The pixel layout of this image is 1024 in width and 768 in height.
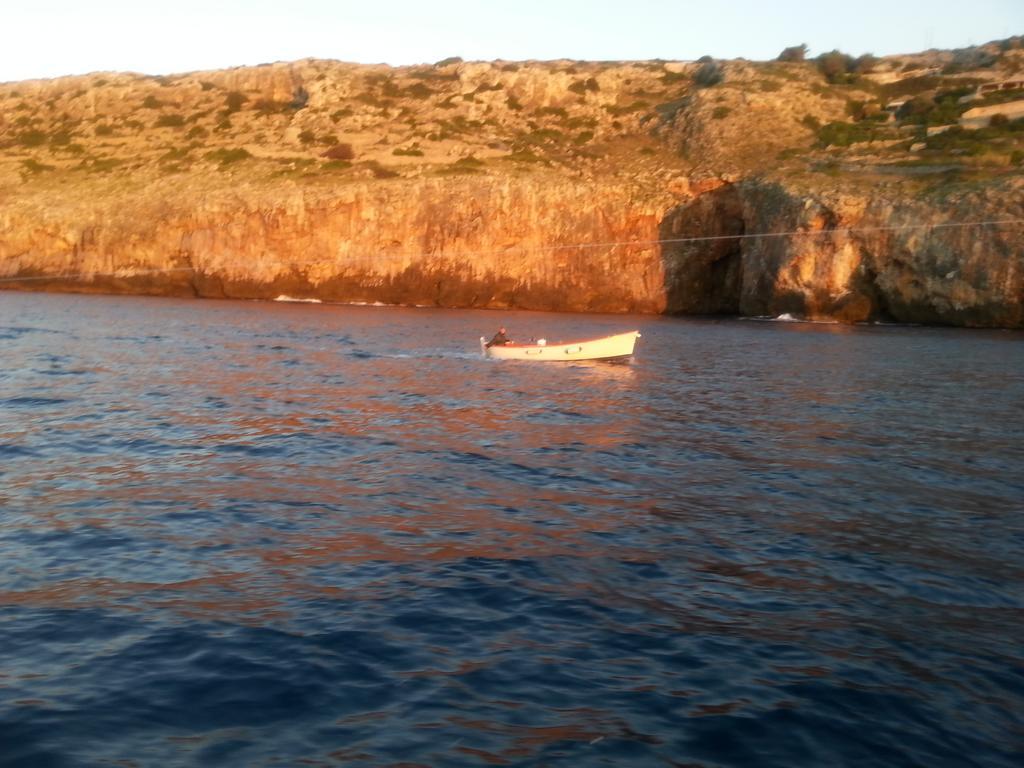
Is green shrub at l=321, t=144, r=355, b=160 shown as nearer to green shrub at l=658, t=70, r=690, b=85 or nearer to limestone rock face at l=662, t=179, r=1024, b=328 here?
limestone rock face at l=662, t=179, r=1024, b=328

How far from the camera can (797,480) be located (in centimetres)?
1853

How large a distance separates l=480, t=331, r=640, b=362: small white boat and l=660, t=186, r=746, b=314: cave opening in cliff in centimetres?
3552

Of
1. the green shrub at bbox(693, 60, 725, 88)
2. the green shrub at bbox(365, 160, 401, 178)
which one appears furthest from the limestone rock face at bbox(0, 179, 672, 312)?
the green shrub at bbox(693, 60, 725, 88)

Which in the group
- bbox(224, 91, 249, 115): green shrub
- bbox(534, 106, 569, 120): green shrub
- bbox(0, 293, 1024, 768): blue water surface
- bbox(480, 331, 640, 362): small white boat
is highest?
bbox(224, 91, 249, 115): green shrub

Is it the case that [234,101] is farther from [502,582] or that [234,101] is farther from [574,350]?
[502,582]

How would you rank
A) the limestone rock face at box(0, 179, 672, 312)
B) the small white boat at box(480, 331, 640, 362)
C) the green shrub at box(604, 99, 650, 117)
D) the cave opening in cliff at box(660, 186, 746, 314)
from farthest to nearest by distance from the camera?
the green shrub at box(604, 99, 650, 117) < the limestone rock face at box(0, 179, 672, 312) < the cave opening in cliff at box(660, 186, 746, 314) < the small white boat at box(480, 331, 640, 362)

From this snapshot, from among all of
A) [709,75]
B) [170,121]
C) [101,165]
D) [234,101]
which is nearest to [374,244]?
[101,165]

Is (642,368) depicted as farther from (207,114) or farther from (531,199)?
(207,114)

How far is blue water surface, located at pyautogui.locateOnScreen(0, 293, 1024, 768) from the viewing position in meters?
8.94

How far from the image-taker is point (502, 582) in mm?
12570

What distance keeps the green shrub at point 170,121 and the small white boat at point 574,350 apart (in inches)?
2632

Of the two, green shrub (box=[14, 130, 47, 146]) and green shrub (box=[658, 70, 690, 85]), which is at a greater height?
green shrub (box=[658, 70, 690, 85])

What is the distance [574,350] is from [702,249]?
37.4m

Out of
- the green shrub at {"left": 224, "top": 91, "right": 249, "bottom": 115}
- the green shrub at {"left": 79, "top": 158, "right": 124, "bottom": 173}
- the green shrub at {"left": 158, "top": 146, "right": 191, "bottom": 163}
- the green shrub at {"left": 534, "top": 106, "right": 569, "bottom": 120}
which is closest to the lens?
the green shrub at {"left": 79, "top": 158, "right": 124, "bottom": 173}
